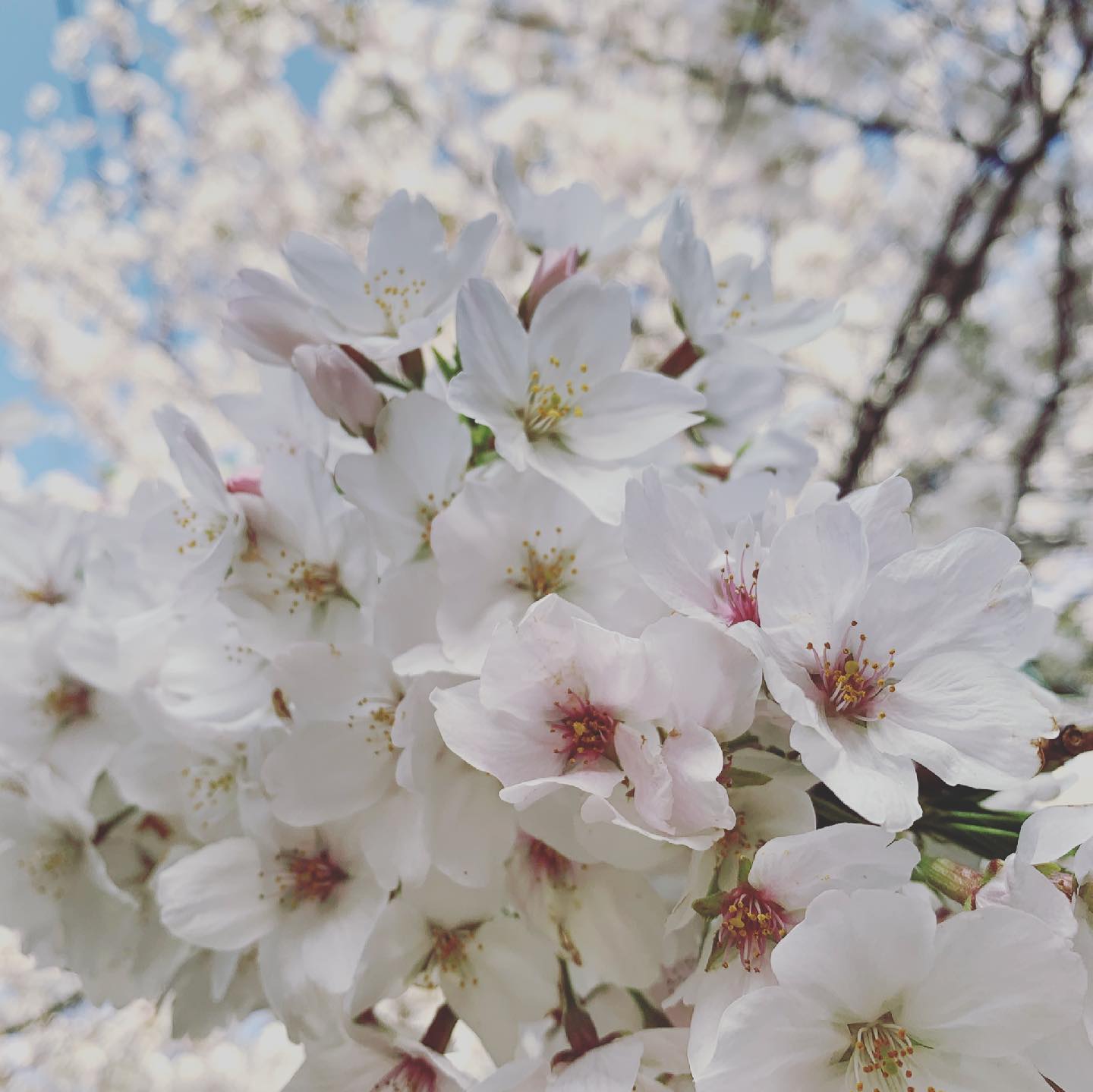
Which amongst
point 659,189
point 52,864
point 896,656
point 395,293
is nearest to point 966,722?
point 896,656

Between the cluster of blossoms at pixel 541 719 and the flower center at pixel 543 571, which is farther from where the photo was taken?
the flower center at pixel 543 571

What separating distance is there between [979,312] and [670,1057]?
3.48 metres

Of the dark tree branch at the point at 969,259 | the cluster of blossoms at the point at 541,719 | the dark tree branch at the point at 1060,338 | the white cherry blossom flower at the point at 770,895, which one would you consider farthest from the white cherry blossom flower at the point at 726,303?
the dark tree branch at the point at 1060,338

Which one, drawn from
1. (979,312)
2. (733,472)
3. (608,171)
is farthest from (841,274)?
(733,472)

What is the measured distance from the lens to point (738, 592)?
392 mm

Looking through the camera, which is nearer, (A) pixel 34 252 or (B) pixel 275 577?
(B) pixel 275 577

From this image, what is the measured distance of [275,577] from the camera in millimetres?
489

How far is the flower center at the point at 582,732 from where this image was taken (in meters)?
0.37

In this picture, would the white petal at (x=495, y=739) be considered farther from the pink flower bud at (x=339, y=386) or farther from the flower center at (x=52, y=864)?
the flower center at (x=52, y=864)

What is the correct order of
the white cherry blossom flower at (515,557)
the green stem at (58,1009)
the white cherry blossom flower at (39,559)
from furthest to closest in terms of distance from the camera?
the green stem at (58,1009) < the white cherry blossom flower at (39,559) < the white cherry blossom flower at (515,557)

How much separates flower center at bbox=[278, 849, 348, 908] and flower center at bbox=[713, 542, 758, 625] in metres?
0.27

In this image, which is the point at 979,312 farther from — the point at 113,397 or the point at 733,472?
the point at 113,397

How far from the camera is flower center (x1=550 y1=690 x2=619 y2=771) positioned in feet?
1.22

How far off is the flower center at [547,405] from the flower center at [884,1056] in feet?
1.05
